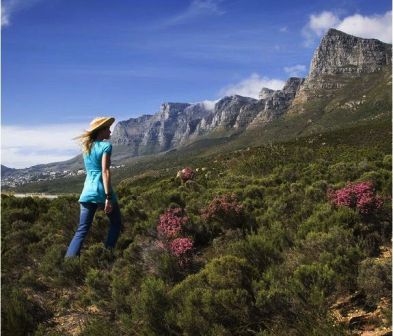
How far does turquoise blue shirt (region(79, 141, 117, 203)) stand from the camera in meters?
6.84

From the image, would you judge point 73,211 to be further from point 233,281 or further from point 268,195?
point 233,281

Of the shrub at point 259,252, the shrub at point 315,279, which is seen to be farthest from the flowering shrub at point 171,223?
the shrub at point 315,279

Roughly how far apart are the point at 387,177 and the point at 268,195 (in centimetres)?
292

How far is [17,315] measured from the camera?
17.3 ft

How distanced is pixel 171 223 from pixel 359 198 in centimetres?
324

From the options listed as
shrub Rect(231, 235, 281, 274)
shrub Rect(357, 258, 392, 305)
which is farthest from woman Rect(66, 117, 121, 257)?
shrub Rect(357, 258, 392, 305)

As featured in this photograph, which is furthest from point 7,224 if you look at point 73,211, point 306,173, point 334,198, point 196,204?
point 306,173

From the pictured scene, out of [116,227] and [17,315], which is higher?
[116,227]

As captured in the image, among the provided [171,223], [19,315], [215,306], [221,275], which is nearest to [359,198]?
[171,223]

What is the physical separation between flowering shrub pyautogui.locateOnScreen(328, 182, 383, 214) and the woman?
12.3 feet

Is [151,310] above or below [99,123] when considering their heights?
below

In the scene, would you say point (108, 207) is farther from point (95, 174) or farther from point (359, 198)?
point (359, 198)

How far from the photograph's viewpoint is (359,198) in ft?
24.4

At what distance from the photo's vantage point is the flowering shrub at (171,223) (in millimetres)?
7680
